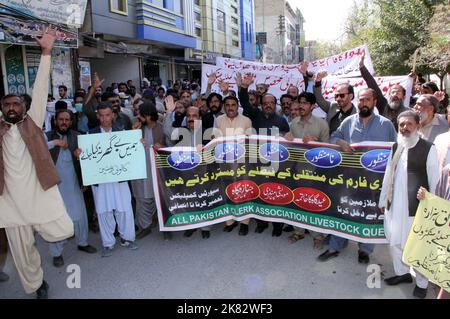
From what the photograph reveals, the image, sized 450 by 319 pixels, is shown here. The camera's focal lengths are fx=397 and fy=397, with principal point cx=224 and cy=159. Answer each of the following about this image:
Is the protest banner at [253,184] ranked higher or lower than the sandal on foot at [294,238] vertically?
higher

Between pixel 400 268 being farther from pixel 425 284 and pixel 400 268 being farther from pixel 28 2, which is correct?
pixel 28 2

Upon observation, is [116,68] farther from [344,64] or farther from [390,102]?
[390,102]

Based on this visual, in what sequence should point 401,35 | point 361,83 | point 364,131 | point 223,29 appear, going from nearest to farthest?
1. point 364,131
2. point 361,83
3. point 401,35
4. point 223,29

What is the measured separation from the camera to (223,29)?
34.3m

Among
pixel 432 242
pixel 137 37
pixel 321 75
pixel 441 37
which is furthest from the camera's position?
pixel 137 37

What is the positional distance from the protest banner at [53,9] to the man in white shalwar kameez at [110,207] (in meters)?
7.85

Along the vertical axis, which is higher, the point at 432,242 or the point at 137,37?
the point at 137,37

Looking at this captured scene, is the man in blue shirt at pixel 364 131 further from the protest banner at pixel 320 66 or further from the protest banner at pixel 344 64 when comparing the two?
the protest banner at pixel 344 64

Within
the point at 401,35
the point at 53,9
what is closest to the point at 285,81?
the point at 53,9

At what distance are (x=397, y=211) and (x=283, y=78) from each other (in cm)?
553

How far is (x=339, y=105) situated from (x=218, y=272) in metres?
2.61

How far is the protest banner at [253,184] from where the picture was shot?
4.47m

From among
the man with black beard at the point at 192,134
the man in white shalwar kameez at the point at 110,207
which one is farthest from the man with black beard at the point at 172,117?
the man in white shalwar kameez at the point at 110,207

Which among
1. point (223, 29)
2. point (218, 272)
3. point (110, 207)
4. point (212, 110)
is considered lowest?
point (218, 272)
